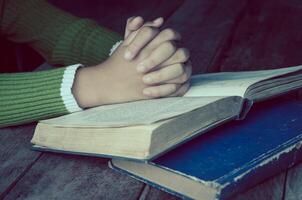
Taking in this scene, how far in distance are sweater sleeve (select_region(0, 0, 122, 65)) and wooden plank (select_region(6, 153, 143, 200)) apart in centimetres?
52

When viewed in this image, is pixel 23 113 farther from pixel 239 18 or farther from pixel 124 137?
pixel 239 18

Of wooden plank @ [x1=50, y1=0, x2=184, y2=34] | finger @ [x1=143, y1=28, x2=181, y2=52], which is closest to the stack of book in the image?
finger @ [x1=143, y1=28, x2=181, y2=52]

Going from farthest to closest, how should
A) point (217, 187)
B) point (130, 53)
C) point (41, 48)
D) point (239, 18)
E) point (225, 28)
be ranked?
point (239, 18) < point (225, 28) < point (41, 48) < point (130, 53) < point (217, 187)

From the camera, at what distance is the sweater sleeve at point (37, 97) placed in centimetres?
83

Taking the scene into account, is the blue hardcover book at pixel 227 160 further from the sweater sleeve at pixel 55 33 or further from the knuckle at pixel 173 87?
the sweater sleeve at pixel 55 33

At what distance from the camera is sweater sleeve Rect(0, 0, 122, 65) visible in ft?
3.93

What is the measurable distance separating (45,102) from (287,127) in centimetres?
42

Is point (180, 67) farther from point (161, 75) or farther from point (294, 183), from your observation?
point (294, 183)

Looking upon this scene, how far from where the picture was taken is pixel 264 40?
1.41 m

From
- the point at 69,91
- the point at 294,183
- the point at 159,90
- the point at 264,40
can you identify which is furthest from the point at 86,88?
the point at 264,40

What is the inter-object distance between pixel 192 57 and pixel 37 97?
18.4 inches

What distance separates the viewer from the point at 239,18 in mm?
1689

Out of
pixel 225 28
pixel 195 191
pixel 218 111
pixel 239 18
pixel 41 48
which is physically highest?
pixel 239 18

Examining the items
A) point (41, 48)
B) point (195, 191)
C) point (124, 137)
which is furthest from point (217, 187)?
point (41, 48)
